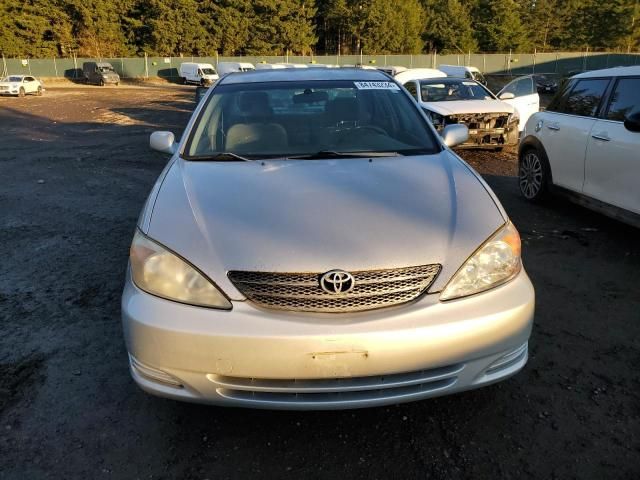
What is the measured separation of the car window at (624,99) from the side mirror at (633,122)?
229 mm

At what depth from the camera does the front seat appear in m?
3.50

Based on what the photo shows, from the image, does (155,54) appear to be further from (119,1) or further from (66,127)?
(66,127)

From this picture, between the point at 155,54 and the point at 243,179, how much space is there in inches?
2596

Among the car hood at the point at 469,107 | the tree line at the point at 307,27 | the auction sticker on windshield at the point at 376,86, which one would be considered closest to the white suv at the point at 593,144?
the auction sticker on windshield at the point at 376,86

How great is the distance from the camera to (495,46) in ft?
244

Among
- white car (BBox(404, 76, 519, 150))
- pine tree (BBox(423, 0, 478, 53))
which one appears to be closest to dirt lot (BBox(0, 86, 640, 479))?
white car (BBox(404, 76, 519, 150))

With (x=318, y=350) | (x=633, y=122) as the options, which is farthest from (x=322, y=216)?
(x=633, y=122)

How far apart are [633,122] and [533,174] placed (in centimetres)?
203

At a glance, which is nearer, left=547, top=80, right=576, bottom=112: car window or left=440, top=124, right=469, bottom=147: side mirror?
left=440, top=124, right=469, bottom=147: side mirror

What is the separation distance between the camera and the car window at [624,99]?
4.79 m

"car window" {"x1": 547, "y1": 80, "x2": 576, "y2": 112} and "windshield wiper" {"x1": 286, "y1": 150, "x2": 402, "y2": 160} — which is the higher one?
"car window" {"x1": 547, "y1": 80, "x2": 576, "y2": 112}

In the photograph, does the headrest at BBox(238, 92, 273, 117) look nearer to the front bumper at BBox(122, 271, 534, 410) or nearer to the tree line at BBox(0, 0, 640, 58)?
the front bumper at BBox(122, 271, 534, 410)

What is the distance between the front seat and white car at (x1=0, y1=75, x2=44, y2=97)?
34031 millimetres

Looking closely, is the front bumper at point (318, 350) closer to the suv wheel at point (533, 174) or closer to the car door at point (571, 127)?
the car door at point (571, 127)
